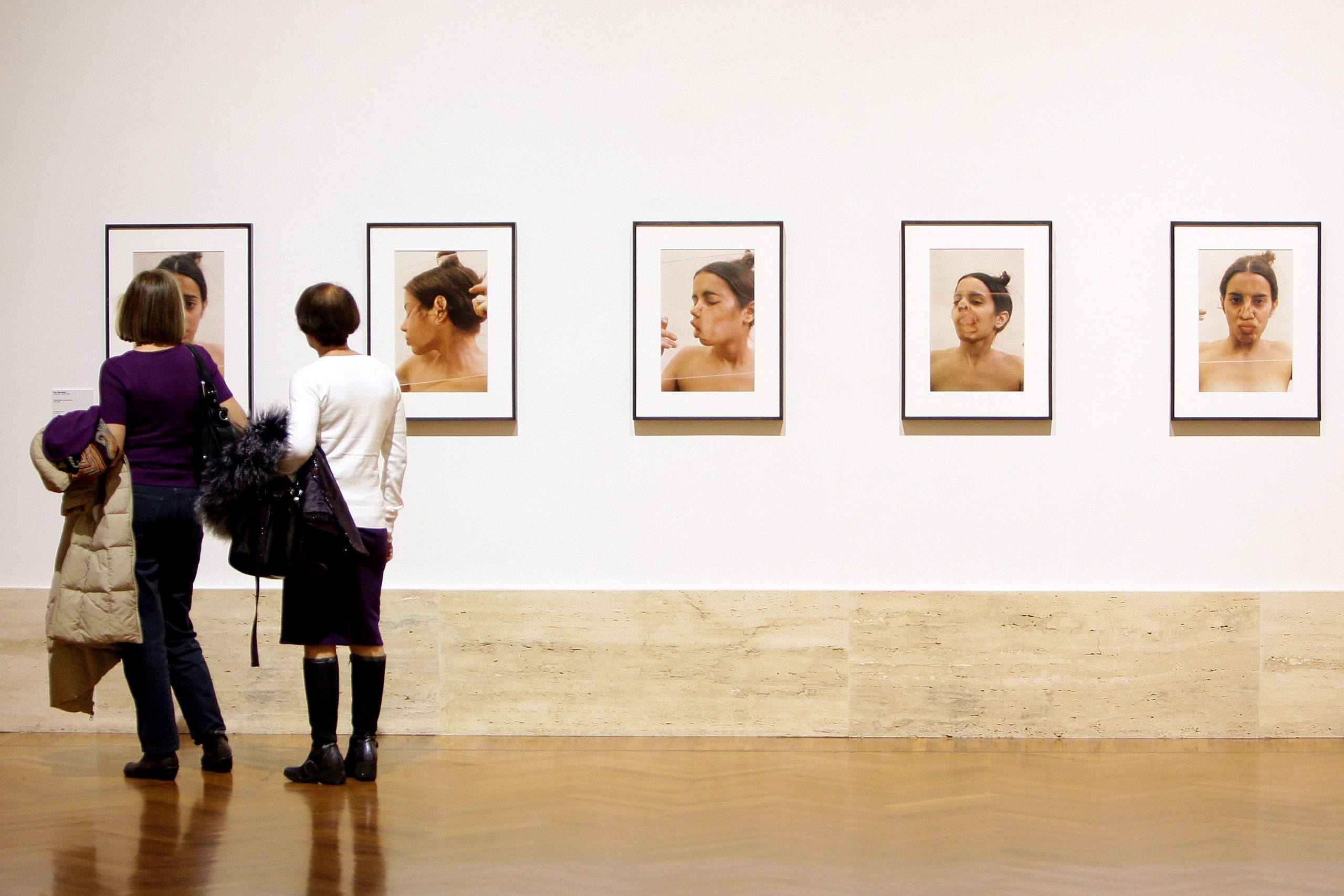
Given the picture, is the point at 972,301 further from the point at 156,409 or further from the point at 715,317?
the point at 156,409

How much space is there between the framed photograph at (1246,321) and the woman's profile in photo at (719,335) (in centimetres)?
192

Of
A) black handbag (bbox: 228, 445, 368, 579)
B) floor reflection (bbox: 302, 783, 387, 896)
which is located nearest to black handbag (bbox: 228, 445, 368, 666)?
black handbag (bbox: 228, 445, 368, 579)

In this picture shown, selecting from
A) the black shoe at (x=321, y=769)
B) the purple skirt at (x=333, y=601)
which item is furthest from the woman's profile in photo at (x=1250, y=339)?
the black shoe at (x=321, y=769)

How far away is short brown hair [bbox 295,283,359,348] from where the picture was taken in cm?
379

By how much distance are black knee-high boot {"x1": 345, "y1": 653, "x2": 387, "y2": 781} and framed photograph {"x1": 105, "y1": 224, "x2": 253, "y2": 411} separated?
162cm

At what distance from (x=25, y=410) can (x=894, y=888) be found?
4.38m

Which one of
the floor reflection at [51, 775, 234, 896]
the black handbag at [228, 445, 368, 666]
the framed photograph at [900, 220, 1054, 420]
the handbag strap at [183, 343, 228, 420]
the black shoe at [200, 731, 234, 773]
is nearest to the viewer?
the floor reflection at [51, 775, 234, 896]

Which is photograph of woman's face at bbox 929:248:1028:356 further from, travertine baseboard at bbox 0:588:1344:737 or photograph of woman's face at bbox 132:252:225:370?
photograph of woman's face at bbox 132:252:225:370

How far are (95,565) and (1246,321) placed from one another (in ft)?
15.8

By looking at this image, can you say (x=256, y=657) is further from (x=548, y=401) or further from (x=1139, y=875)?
(x=1139, y=875)

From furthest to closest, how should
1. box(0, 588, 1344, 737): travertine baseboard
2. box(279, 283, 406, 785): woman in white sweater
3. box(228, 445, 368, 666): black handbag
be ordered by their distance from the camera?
box(0, 588, 1344, 737): travertine baseboard, box(279, 283, 406, 785): woman in white sweater, box(228, 445, 368, 666): black handbag

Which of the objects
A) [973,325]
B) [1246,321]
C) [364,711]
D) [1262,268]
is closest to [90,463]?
[364,711]

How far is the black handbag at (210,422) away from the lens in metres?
3.85

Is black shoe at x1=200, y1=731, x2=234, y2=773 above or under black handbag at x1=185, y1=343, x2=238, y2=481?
under
